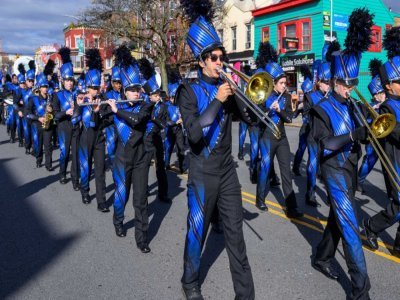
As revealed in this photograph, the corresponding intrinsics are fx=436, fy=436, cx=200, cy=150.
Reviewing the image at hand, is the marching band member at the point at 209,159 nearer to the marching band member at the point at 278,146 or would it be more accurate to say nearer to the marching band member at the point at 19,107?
the marching band member at the point at 278,146

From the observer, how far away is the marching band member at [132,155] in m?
5.23

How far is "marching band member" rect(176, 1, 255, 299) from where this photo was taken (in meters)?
3.54

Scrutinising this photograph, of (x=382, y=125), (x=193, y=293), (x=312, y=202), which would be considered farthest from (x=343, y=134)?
(x=312, y=202)

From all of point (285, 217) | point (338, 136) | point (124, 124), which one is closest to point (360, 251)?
point (338, 136)

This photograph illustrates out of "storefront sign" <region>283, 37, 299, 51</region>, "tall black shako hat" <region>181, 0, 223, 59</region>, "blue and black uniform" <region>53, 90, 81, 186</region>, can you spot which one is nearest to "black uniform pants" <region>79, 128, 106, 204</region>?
"blue and black uniform" <region>53, 90, 81, 186</region>

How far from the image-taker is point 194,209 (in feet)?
12.2

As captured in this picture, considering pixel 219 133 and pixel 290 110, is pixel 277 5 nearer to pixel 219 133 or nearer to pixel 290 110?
pixel 290 110

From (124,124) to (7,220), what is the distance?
252 cm

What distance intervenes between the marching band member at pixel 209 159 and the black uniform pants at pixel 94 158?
331 centimetres

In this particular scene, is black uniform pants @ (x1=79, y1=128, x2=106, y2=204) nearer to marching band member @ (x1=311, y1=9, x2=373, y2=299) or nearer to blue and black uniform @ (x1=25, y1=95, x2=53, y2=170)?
blue and black uniform @ (x1=25, y1=95, x2=53, y2=170)

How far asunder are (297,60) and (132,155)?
23.4m

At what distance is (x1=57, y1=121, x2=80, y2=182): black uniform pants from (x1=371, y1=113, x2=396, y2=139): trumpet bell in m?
5.78

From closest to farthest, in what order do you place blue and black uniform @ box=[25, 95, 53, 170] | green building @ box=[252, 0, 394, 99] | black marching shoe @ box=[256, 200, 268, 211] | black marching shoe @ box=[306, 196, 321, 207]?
black marching shoe @ box=[256, 200, 268, 211], black marching shoe @ box=[306, 196, 321, 207], blue and black uniform @ box=[25, 95, 53, 170], green building @ box=[252, 0, 394, 99]

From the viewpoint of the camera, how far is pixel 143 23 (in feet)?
92.6
